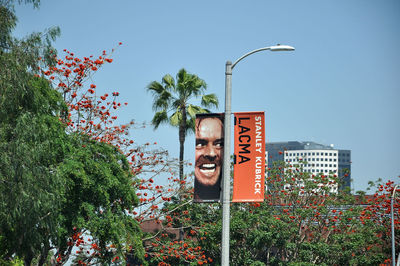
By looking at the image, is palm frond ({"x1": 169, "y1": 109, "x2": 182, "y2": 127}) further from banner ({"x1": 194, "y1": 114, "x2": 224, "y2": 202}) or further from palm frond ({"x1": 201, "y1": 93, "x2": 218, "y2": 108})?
banner ({"x1": 194, "y1": 114, "x2": 224, "y2": 202})

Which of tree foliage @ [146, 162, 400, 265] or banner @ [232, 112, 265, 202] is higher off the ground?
banner @ [232, 112, 265, 202]

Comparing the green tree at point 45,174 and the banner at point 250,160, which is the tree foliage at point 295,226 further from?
the banner at point 250,160

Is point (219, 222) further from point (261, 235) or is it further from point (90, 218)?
point (90, 218)

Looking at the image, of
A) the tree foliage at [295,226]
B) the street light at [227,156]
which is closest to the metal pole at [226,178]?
the street light at [227,156]

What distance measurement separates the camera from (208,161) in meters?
13.4

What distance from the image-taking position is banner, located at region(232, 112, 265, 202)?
1316 cm

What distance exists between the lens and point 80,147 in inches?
747

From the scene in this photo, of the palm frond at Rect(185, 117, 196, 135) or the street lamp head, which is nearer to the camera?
the street lamp head

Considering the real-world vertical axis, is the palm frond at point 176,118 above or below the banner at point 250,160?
above

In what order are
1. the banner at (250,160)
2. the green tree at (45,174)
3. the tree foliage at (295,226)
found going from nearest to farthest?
1. the banner at (250,160)
2. the green tree at (45,174)
3. the tree foliage at (295,226)

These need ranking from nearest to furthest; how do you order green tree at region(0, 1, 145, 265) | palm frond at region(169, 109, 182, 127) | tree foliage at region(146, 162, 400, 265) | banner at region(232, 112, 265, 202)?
banner at region(232, 112, 265, 202) → green tree at region(0, 1, 145, 265) → tree foliage at region(146, 162, 400, 265) → palm frond at region(169, 109, 182, 127)

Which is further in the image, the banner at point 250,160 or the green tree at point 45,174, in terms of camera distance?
the green tree at point 45,174

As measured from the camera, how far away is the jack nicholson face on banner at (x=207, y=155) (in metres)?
13.4

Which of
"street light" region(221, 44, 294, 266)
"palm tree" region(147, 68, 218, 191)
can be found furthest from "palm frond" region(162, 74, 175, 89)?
"street light" region(221, 44, 294, 266)
